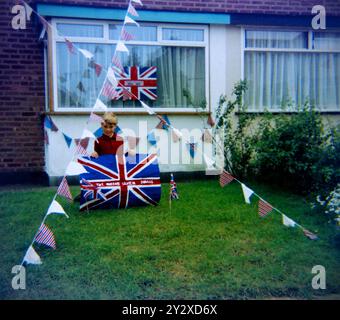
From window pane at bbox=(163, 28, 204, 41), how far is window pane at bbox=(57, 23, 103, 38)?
1.26 metres

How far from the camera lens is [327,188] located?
561cm

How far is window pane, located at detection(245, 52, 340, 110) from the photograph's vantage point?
872 cm

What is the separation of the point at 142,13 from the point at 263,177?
3.70 metres

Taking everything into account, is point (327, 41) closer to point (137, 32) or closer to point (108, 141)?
point (137, 32)

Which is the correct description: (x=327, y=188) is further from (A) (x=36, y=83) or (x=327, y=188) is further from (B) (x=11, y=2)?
(B) (x=11, y=2)

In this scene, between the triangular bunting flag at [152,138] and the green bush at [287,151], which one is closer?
the green bush at [287,151]

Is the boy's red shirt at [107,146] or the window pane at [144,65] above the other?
the window pane at [144,65]

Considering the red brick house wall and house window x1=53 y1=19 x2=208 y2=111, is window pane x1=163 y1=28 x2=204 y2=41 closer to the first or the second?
house window x1=53 y1=19 x2=208 y2=111

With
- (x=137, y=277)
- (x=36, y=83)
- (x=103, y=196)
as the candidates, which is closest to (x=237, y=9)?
(x=36, y=83)

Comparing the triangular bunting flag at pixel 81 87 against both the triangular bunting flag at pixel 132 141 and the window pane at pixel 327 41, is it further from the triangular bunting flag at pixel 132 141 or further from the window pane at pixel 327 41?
the window pane at pixel 327 41

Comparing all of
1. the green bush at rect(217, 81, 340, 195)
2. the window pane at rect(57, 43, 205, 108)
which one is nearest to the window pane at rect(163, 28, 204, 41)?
the window pane at rect(57, 43, 205, 108)

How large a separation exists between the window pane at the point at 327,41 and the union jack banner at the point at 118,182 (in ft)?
17.3

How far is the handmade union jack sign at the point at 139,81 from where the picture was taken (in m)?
7.96

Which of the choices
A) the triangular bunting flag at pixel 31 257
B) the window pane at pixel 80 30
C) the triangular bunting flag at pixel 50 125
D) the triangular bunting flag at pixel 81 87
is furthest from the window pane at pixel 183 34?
the triangular bunting flag at pixel 31 257
